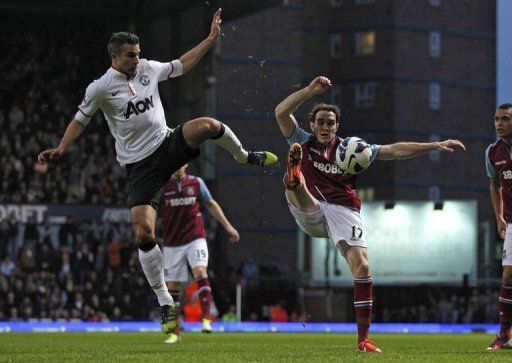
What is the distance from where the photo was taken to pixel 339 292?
33750 mm

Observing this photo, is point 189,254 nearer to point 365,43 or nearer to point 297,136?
point 297,136

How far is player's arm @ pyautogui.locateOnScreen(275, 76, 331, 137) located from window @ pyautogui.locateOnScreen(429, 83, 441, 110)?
2116 inches

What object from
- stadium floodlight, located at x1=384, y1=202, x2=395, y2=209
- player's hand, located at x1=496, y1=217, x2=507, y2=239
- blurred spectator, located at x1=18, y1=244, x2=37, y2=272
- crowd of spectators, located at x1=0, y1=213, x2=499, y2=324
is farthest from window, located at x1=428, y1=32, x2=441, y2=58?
player's hand, located at x1=496, y1=217, x2=507, y2=239

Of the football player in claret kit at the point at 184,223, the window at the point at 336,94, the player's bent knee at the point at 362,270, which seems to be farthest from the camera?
the window at the point at 336,94

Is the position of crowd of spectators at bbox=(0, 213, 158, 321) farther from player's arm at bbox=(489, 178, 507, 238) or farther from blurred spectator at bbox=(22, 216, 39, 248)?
player's arm at bbox=(489, 178, 507, 238)

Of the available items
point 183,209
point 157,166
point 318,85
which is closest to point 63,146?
point 157,166

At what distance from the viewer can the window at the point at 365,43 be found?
216 ft

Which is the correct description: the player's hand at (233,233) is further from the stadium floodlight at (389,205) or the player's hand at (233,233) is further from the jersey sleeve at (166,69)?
the stadium floodlight at (389,205)

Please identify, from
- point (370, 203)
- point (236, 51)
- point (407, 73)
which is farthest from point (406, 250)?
point (407, 73)

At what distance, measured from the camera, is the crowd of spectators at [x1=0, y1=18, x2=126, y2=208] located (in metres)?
33.4

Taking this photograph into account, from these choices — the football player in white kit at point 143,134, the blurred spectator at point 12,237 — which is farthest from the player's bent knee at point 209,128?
the blurred spectator at point 12,237

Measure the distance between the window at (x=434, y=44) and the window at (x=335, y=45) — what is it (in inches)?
201

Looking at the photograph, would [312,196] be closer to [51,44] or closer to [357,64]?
[51,44]

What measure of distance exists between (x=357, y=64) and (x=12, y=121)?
112 ft
